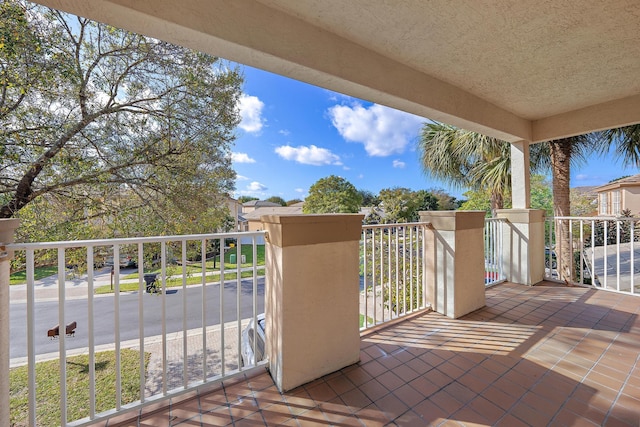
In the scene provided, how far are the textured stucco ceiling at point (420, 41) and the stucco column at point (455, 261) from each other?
126 centimetres

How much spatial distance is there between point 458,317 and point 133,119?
5.33m

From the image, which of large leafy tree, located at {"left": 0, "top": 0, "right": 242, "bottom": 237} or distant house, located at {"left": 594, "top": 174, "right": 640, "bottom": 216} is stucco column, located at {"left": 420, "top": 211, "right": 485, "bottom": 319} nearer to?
large leafy tree, located at {"left": 0, "top": 0, "right": 242, "bottom": 237}

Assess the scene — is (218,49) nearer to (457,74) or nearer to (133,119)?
(457,74)

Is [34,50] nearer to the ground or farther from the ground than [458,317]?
farther from the ground

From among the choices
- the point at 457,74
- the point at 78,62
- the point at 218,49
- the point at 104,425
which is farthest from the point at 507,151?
the point at 78,62

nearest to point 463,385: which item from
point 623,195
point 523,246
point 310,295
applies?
point 310,295

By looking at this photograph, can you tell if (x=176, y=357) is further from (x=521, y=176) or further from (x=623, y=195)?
(x=623, y=195)

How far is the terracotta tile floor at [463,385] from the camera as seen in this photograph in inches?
60.1

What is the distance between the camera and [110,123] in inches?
150

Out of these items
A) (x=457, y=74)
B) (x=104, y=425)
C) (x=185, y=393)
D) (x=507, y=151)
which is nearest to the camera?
(x=104, y=425)

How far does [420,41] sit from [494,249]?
344 centimetres

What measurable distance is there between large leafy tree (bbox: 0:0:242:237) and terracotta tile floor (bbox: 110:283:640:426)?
11.0ft

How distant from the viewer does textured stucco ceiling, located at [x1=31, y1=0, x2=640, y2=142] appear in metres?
1.66

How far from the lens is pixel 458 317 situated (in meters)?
2.83
